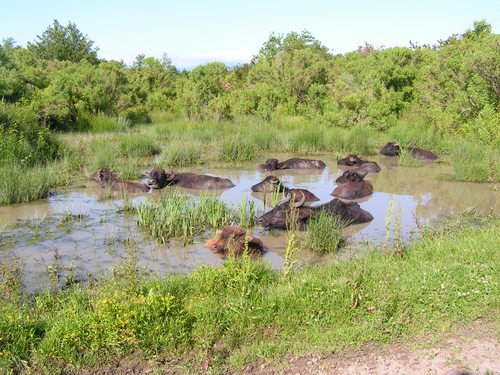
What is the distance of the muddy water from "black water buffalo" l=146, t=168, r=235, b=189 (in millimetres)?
239

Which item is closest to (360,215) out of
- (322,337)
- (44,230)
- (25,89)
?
(322,337)

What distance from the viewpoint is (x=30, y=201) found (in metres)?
9.25

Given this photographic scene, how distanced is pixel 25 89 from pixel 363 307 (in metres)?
15.3

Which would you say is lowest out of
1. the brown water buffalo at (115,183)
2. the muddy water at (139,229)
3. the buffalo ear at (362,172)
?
the muddy water at (139,229)

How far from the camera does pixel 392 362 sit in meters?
3.90

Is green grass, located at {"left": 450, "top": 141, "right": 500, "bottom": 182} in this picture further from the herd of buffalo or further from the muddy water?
the herd of buffalo

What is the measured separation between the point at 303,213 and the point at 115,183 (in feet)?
14.7

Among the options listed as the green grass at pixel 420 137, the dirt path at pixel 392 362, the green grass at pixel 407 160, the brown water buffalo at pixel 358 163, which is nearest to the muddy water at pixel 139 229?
the brown water buffalo at pixel 358 163

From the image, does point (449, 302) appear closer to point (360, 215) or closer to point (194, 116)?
point (360, 215)

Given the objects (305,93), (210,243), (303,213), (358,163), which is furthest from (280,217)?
(305,93)

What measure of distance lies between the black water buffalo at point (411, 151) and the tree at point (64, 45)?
75.1ft

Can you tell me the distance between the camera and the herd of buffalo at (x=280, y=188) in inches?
259

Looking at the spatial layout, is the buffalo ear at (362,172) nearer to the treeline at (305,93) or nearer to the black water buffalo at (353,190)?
the black water buffalo at (353,190)

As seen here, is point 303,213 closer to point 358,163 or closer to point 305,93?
point 358,163
